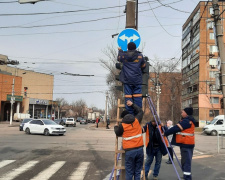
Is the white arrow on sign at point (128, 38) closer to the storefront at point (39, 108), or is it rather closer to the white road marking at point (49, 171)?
the white road marking at point (49, 171)

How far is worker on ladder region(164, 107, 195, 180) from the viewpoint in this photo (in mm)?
6477

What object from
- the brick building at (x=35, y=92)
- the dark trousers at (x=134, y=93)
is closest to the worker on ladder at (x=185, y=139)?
the dark trousers at (x=134, y=93)

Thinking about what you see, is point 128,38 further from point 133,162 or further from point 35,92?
point 35,92

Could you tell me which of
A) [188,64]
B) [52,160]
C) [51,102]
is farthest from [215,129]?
[51,102]

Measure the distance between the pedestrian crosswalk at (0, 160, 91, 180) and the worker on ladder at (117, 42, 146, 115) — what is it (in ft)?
10.3

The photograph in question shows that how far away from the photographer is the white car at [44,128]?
23375mm

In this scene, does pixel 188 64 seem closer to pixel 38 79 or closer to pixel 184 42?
pixel 184 42

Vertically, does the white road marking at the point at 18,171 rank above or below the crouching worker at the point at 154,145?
below

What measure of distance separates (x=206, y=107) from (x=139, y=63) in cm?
5110

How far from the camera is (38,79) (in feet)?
243

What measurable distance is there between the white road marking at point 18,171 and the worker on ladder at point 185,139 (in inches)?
183

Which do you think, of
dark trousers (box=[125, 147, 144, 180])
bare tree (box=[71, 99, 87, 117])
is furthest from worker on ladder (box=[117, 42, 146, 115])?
bare tree (box=[71, 99, 87, 117])

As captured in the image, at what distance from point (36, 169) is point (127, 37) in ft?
17.6

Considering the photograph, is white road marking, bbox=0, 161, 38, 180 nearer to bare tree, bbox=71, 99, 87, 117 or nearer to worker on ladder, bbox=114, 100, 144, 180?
worker on ladder, bbox=114, 100, 144, 180
